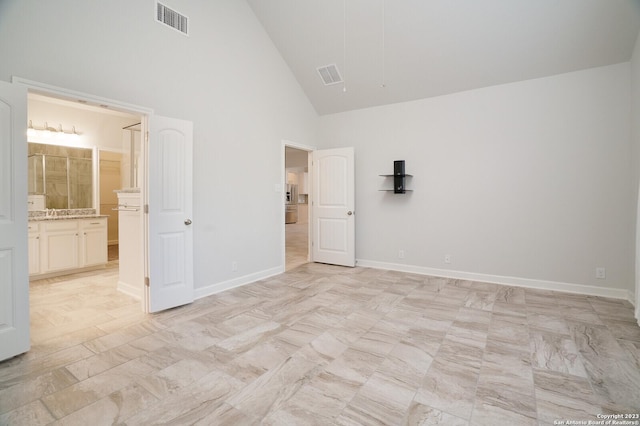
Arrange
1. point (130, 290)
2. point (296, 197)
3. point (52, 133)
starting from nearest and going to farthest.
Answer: point (130, 290) → point (52, 133) → point (296, 197)

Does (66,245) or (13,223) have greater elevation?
(13,223)

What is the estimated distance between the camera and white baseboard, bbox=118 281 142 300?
3.85 meters

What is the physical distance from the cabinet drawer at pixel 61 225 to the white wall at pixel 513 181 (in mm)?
4946

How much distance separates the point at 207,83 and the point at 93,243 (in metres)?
3.54

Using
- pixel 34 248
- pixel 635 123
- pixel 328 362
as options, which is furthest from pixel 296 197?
pixel 328 362

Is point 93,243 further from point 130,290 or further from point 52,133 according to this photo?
point 52,133

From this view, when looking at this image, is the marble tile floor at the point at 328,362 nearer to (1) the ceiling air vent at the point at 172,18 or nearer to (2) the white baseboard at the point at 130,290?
(2) the white baseboard at the point at 130,290

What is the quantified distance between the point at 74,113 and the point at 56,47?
389cm

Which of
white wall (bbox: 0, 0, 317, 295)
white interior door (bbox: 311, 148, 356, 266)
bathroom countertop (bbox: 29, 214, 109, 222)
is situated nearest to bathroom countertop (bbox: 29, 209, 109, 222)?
bathroom countertop (bbox: 29, 214, 109, 222)

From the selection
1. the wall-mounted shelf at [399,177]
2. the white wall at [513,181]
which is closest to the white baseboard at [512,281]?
the white wall at [513,181]

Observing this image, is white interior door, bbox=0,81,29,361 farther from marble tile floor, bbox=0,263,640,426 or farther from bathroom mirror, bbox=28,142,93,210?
bathroom mirror, bbox=28,142,93,210

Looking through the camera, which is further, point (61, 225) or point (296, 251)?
point (296, 251)

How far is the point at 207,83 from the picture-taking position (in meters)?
3.90

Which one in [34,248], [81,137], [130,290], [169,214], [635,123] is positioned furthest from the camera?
[81,137]
